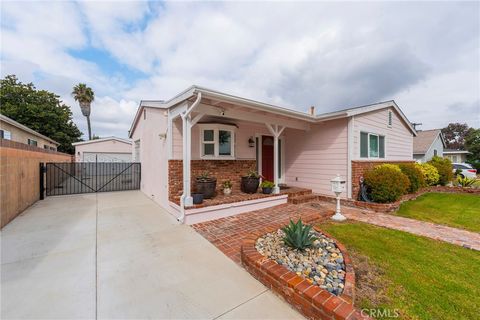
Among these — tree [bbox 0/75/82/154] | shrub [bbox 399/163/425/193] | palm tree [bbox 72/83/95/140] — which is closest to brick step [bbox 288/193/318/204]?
shrub [bbox 399/163/425/193]

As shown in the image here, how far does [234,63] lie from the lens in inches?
356

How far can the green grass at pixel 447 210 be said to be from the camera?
540 centimetres

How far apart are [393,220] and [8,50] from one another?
13618 mm

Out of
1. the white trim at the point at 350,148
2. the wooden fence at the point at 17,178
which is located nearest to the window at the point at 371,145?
the white trim at the point at 350,148

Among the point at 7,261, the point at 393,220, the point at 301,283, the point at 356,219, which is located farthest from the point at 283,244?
the point at 7,261

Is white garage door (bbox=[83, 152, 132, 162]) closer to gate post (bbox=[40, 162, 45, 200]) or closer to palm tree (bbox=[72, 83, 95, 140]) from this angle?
gate post (bbox=[40, 162, 45, 200])

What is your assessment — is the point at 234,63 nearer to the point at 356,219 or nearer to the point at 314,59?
the point at 314,59

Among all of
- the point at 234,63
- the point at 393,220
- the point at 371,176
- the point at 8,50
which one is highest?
the point at 234,63

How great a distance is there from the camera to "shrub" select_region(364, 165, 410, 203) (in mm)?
6508

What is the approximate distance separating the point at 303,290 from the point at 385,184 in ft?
19.9

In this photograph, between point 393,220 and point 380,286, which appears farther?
point 393,220

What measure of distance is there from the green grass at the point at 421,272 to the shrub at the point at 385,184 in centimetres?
244

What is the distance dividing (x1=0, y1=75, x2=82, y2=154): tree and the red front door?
83.8 ft

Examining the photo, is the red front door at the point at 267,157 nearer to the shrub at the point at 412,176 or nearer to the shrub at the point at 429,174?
the shrub at the point at 412,176
